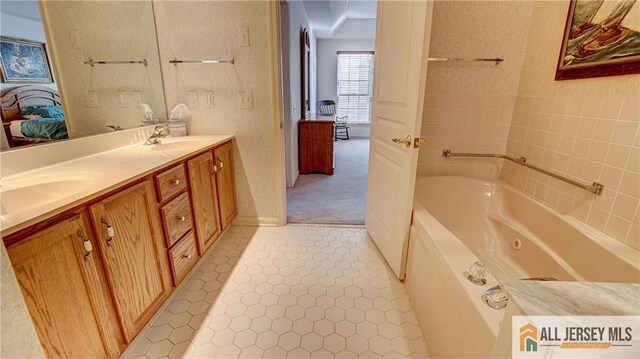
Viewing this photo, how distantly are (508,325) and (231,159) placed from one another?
7.15ft

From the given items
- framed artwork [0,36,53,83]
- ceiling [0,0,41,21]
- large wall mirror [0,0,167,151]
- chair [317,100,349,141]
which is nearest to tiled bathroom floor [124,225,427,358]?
large wall mirror [0,0,167,151]

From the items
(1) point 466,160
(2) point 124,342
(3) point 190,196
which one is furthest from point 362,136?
(2) point 124,342

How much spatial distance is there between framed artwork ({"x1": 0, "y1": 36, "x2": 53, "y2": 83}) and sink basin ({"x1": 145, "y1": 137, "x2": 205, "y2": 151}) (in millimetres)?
621

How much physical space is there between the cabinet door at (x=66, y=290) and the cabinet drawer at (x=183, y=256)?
45cm

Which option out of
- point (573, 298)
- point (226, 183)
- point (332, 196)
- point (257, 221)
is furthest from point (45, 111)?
point (332, 196)

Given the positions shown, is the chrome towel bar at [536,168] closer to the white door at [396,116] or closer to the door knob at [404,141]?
the white door at [396,116]

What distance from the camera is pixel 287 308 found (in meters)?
1.61

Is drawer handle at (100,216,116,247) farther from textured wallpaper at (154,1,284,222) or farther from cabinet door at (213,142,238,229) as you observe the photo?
textured wallpaper at (154,1,284,222)

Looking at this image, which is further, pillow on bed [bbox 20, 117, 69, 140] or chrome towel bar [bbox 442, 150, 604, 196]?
chrome towel bar [bbox 442, 150, 604, 196]

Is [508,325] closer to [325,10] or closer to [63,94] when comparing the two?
[63,94]

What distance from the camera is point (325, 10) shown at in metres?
4.40

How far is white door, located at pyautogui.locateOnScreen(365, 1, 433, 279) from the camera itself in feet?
4.86

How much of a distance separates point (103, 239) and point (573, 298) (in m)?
1.40

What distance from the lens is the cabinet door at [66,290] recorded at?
0.83 m
